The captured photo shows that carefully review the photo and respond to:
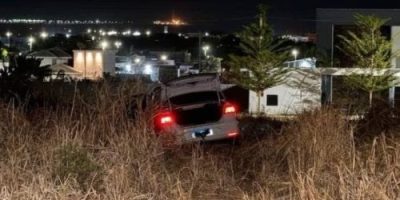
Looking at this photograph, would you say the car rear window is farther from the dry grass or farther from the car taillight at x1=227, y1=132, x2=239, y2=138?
the dry grass

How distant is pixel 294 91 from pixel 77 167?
2785 centimetres

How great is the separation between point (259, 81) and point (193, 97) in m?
22.4

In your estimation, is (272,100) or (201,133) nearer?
(201,133)

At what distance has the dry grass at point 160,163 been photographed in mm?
5367

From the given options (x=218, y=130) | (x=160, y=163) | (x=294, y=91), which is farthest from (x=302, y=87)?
(x=160, y=163)

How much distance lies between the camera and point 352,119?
942 cm

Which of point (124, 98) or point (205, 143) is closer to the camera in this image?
point (124, 98)

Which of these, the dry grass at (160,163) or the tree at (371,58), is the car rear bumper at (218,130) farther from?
the tree at (371,58)

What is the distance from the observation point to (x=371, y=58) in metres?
30.7

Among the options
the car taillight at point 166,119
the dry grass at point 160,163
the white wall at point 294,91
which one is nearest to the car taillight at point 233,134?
the car taillight at point 166,119

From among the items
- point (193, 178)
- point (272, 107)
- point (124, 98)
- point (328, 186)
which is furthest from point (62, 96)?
point (272, 107)

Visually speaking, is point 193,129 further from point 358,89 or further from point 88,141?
point 358,89

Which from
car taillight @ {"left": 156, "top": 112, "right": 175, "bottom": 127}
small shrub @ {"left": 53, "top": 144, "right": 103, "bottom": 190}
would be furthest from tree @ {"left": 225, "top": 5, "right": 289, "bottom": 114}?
small shrub @ {"left": 53, "top": 144, "right": 103, "bottom": 190}

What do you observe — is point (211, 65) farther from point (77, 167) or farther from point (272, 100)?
point (77, 167)
